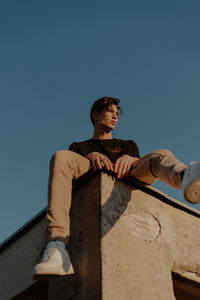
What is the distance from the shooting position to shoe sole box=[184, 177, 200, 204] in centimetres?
190

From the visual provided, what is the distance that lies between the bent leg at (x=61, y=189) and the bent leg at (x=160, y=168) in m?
0.42

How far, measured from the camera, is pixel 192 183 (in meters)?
1.90

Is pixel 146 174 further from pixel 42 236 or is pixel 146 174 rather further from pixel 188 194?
pixel 42 236

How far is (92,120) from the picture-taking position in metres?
3.77

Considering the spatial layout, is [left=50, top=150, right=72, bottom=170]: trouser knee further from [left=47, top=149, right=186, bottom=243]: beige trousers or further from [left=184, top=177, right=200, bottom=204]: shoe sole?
[left=184, top=177, right=200, bottom=204]: shoe sole

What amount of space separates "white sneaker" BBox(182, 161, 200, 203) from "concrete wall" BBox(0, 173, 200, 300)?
66 cm

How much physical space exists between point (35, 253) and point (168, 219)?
1.26 meters

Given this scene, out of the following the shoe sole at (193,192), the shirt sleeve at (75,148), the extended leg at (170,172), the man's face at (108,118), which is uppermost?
the man's face at (108,118)

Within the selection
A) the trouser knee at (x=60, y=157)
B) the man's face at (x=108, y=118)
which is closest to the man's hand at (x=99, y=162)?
the trouser knee at (x=60, y=157)

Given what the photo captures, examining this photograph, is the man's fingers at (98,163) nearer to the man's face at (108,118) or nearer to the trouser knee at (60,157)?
the trouser knee at (60,157)

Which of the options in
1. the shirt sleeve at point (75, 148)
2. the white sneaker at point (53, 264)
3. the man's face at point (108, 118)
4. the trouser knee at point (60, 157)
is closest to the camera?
the white sneaker at point (53, 264)

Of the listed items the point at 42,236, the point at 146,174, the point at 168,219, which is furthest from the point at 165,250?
the point at 42,236

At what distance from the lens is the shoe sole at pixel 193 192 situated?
1901 millimetres

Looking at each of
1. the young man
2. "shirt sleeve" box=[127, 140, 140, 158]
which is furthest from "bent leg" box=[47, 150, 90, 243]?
"shirt sleeve" box=[127, 140, 140, 158]
